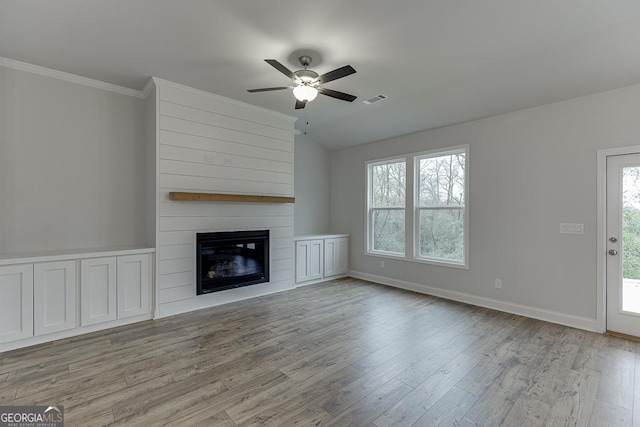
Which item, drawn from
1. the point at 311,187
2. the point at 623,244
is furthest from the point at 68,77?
the point at 623,244

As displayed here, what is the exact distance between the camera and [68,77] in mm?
3658

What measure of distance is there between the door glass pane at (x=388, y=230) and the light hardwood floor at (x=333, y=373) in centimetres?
190

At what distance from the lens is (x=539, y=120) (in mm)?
3893

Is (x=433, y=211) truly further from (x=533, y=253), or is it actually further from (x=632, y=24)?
(x=632, y=24)

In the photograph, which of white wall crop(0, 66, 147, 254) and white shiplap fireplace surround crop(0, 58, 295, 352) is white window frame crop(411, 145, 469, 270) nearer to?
white shiplap fireplace surround crop(0, 58, 295, 352)

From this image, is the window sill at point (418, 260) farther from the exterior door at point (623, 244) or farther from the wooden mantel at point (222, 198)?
the wooden mantel at point (222, 198)

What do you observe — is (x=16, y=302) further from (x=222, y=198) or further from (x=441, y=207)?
(x=441, y=207)

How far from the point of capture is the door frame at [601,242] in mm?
3441

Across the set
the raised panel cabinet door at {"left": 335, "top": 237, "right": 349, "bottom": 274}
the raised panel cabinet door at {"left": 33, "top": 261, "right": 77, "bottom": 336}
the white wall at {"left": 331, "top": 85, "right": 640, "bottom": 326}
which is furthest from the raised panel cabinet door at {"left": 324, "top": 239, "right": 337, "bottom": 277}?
the raised panel cabinet door at {"left": 33, "top": 261, "right": 77, "bottom": 336}

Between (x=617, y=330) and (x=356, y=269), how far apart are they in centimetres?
385

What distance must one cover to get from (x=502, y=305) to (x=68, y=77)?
Answer: 6334 millimetres

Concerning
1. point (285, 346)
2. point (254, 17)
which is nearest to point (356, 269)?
point (285, 346)

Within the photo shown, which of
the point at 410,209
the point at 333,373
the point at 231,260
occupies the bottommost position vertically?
the point at 333,373

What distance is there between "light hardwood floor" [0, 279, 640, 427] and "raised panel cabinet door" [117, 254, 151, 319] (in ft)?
0.74
